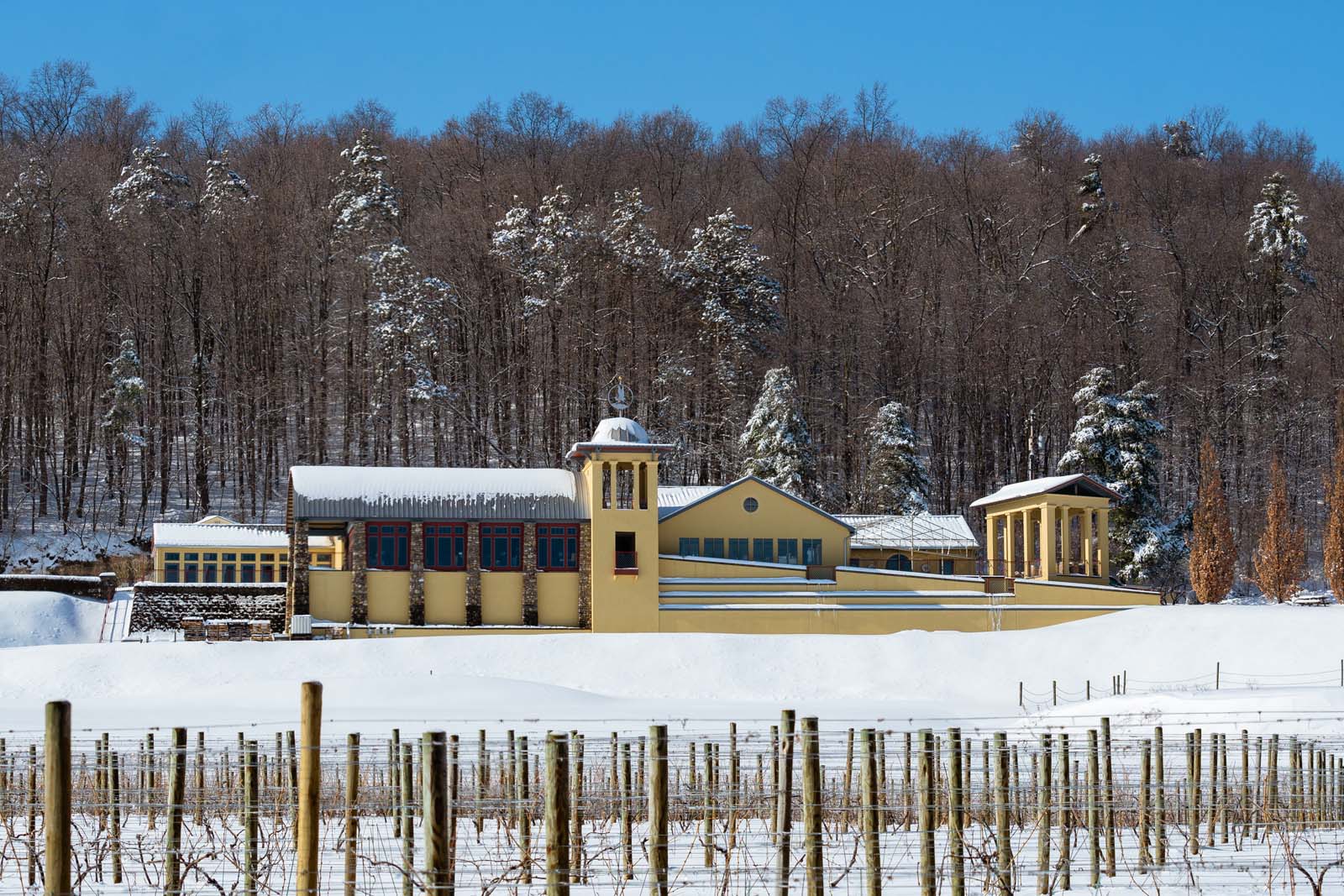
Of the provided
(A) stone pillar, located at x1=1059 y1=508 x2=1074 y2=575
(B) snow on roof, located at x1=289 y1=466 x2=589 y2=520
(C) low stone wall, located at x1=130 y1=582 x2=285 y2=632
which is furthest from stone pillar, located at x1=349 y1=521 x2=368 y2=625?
(A) stone pillar, located at x1=1059 y1=508 x2=1074 y2=575

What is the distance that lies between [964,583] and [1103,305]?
97.0ft

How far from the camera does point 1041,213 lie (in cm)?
7600

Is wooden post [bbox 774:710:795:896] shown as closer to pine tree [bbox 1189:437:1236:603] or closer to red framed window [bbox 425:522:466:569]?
red framed window [bbox 425:522:466:569]

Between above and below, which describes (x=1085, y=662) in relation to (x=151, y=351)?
below

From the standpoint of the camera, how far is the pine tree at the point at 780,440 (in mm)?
59438

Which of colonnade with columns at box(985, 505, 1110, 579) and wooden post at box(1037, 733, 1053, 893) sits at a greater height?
colonnade with columns at box(985, 505, 1110, 579)

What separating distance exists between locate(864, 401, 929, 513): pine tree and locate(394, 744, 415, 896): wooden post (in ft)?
148

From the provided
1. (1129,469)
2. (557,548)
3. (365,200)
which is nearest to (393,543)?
(557,548)

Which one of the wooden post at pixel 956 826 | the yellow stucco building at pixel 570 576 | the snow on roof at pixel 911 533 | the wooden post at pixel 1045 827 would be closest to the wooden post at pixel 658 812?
the wooden post at pixel 956 826

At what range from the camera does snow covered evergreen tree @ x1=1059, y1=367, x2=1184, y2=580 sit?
188 ft

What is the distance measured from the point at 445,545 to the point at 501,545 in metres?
1.73

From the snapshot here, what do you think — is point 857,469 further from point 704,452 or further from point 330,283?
point 330,283

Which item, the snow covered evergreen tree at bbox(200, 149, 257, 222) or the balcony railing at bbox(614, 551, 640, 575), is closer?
the balcony railing at bbox(614, 551, 640, 575)

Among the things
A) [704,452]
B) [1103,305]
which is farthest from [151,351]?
[1103,305]
